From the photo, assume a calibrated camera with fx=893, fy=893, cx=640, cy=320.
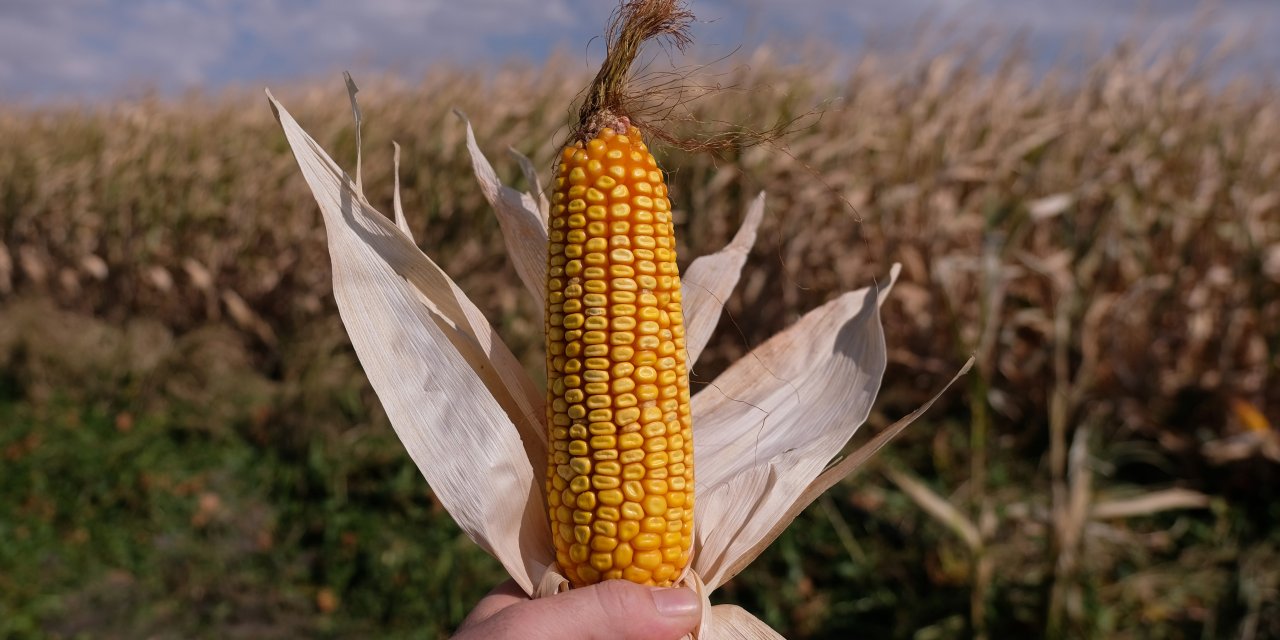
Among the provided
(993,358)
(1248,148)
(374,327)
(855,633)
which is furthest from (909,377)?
(374,327)

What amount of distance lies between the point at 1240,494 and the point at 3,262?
970cm

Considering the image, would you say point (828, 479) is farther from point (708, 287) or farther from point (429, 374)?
point (429, 374)

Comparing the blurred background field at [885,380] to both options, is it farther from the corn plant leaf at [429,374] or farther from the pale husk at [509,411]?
the corn plant leaf at [429,374]

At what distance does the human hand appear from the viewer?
1.28 m

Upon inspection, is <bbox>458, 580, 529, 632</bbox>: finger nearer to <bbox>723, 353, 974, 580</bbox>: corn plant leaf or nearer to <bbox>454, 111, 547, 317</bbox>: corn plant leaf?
<bbox>723, 353, 974, 580</bbox>: corn plant leaf

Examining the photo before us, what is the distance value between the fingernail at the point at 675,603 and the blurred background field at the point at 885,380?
1824 mm

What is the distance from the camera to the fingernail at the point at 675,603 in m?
1.32

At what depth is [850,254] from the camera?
5.16 metres

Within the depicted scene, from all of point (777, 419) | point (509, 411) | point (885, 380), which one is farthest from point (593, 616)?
point (885, 380)

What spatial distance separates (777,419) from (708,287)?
283mm

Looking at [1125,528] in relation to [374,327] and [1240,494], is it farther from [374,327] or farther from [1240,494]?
[374,327]

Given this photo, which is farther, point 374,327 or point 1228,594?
point 1228,594

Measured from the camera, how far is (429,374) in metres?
1.42

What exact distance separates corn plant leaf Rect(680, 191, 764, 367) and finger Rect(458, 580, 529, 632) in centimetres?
54
